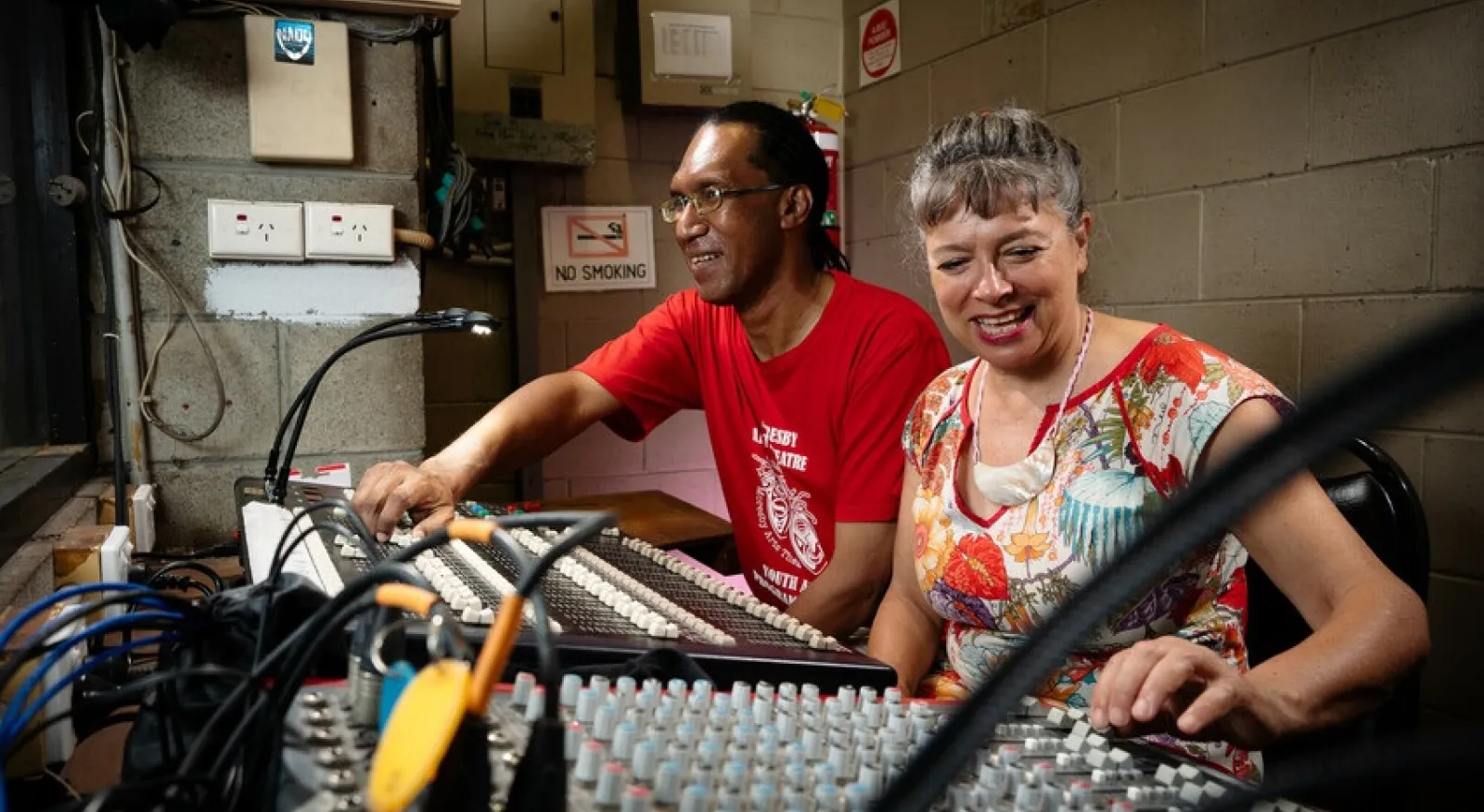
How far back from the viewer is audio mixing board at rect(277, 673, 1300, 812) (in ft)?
1.85

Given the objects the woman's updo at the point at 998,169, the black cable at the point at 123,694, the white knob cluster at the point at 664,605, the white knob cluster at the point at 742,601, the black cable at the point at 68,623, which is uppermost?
the woman's updo at the point at 998,169

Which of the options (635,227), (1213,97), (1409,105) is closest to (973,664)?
(1409,105)

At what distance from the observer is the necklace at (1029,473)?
4.09 ft

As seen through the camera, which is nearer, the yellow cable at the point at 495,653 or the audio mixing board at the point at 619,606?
the yellow cable at the point at 495,653

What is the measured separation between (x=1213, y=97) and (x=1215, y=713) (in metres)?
1.65

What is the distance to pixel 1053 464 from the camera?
4.07 ft

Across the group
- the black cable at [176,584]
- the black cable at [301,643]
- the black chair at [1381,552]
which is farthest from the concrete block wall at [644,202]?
the black cable at [301,643]

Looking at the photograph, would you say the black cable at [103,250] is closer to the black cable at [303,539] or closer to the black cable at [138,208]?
the black cable at [138,208]

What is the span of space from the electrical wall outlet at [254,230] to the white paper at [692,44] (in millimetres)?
1437

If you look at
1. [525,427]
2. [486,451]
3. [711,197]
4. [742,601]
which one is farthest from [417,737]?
[711,197]

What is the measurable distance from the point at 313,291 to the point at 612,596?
4.16 ft

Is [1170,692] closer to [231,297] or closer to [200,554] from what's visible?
[200,554]

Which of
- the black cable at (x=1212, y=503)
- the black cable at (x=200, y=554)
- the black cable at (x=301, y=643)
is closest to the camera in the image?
the black cable at (x=1212, y=503)

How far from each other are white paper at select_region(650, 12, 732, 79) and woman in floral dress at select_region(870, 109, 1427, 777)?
1.89 m
